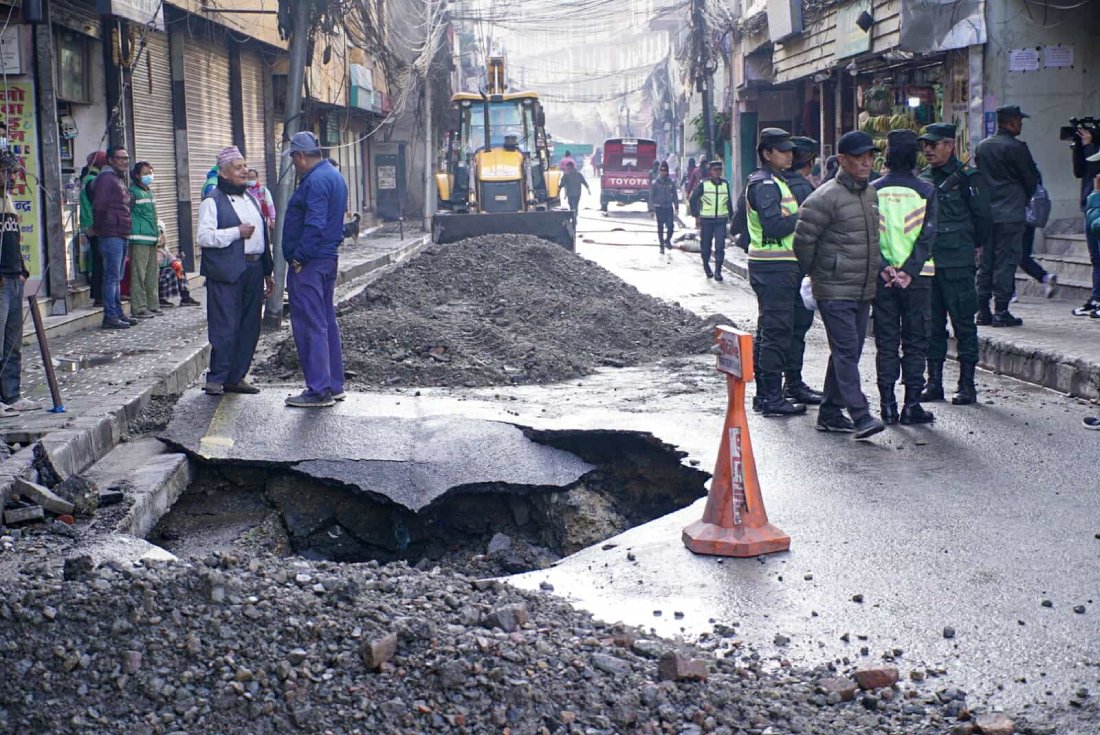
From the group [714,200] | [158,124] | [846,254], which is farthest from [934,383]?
[158,124]

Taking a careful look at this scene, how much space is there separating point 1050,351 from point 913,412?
7.90 feet

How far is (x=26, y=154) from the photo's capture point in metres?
13.6

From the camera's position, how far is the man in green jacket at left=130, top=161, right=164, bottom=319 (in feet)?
47.8

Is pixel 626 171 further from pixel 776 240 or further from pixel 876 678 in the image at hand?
pixel 876 678

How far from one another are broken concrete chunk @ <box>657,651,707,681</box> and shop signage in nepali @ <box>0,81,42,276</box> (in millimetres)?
11167

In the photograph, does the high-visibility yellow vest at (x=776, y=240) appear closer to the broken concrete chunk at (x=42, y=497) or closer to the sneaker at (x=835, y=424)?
the sneaker at (x=835, y=424)

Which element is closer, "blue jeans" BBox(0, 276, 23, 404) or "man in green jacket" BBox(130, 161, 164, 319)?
"blue jeans" BBox(0, 276, 23, 404)

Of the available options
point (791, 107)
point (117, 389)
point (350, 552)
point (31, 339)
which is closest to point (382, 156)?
point (791, 107)

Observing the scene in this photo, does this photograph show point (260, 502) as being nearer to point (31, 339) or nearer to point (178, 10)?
point (31, 339)

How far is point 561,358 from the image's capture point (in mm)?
11242

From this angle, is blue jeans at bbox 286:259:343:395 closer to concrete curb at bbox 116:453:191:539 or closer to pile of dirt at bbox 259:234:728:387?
pile of dirt at bbox 259:234:728:387

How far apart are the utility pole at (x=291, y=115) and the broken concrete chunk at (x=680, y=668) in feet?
32.1

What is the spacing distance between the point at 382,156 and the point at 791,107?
14.5 m

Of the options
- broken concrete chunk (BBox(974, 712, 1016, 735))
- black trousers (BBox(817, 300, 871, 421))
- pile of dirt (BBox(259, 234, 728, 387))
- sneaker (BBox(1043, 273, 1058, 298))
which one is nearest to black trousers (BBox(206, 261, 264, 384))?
pile of dirt (BBox(259, 234, 728, 387))
